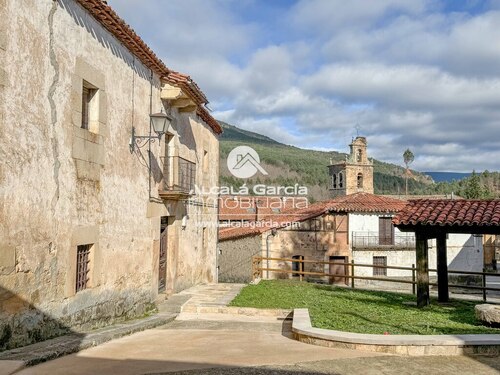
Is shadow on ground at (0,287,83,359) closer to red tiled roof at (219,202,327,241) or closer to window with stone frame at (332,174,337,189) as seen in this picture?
red tiled roof at (219,202,327,241)

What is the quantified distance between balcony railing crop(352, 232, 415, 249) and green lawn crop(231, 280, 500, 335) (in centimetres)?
1271

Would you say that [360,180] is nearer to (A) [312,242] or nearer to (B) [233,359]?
(A) [312,242]

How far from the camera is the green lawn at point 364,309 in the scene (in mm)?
7938

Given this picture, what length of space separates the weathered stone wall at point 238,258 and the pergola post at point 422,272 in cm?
1466

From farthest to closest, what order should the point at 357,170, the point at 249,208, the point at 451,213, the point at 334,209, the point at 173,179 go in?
the point at 357,170 → the point at 249,208 → the point at 334,209 → the point at 173,179 → the point at 451,213

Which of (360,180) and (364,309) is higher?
(360,180)

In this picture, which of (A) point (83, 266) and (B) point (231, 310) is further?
(B) point (231, 310)

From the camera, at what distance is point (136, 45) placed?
9.49 metres

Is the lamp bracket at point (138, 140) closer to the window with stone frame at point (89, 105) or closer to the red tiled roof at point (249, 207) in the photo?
the window with stone frame at point (89, 105)

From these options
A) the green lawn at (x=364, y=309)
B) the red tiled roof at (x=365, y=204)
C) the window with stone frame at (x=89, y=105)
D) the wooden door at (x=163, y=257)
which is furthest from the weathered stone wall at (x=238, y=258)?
the window with stone frame at (x=89, y=105)

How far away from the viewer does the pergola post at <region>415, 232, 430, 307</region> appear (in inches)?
417

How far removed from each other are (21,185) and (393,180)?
11639 centimetres

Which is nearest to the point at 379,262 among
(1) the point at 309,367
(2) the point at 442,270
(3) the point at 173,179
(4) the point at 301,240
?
(4) the point at 301,240

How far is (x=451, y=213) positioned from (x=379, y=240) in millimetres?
17505
